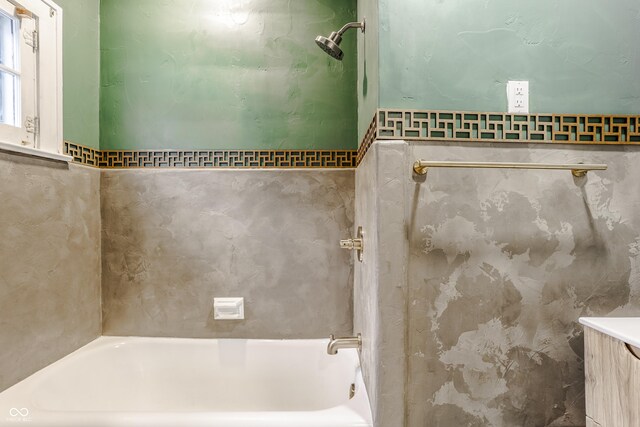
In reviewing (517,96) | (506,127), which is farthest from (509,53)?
(506,127)

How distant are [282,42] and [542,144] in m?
1.33

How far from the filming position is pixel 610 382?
1.00 meters

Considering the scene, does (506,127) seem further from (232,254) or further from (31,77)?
(31,77)

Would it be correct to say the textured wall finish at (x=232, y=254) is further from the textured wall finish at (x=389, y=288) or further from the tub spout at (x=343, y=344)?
the textured wall finish at (x=389, y=288)

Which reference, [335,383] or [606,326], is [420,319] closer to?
[606,326]

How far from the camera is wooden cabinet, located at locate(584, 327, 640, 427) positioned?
0.92 meters

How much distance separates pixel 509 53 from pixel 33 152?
1.81 m

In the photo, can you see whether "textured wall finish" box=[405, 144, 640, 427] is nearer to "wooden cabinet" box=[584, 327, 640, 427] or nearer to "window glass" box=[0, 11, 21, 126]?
"wooden cabinet" box=[584, 327, 640, 427]

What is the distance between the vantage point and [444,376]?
1.16 m

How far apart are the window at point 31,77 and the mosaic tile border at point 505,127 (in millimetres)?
1404

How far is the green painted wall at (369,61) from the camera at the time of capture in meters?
1.20

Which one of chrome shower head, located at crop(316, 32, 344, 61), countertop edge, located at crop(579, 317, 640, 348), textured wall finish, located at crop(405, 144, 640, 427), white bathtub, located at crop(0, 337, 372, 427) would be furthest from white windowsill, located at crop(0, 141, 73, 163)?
countertop edge, located at crop(579, 317, 640, 348)

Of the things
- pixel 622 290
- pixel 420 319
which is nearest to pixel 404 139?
pixel 420 319

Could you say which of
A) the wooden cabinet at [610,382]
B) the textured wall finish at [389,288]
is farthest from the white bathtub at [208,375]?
the wooden cabinet at [610,382]
